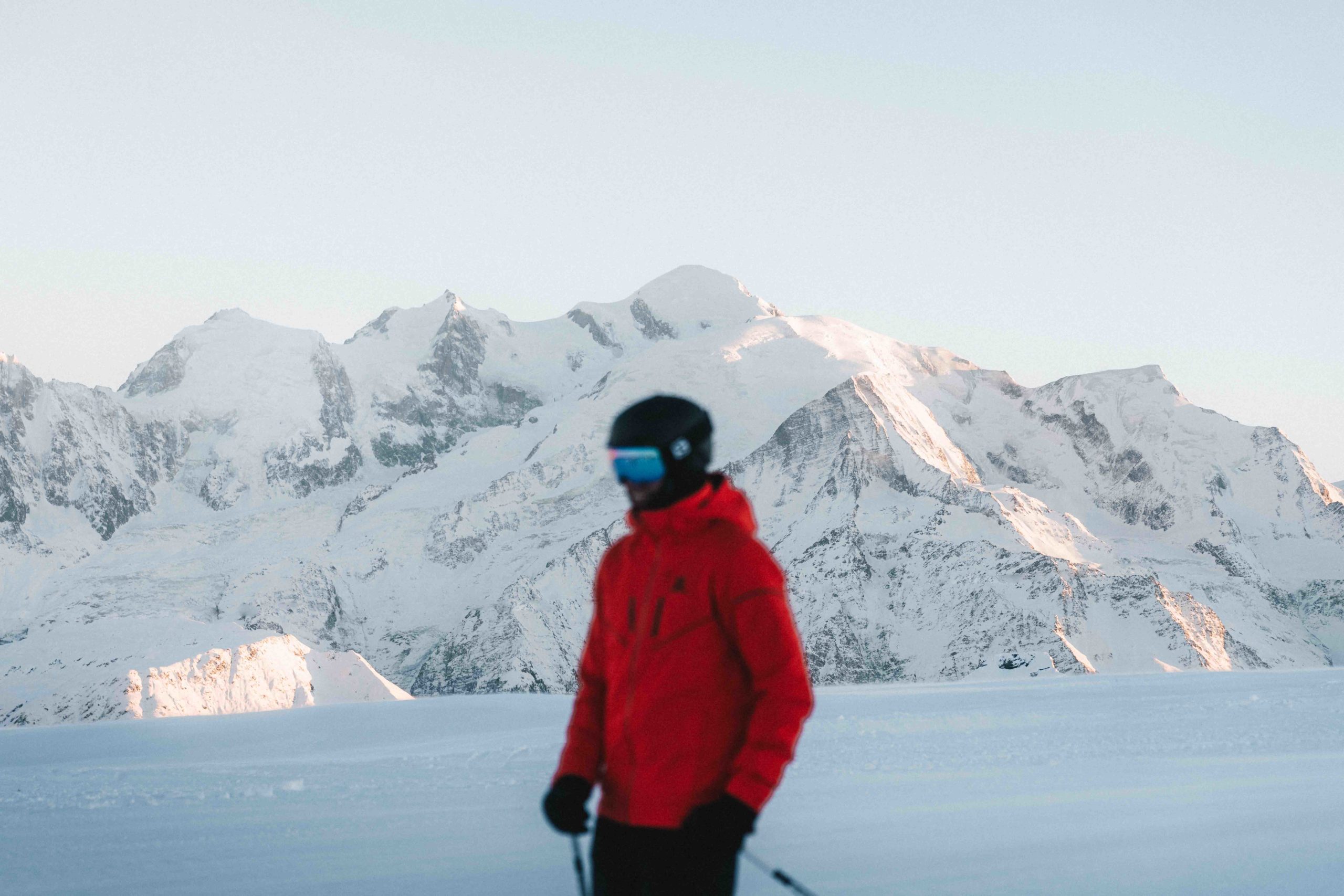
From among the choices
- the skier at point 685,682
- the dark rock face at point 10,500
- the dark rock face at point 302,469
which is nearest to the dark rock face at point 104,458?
the dark rock face at point 10,500

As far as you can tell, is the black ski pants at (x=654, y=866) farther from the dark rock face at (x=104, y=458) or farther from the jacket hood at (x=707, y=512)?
the dark rock face at (x=104, y=458)

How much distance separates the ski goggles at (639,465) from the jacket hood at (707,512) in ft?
0.39

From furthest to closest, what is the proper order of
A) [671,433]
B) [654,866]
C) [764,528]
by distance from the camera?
[764,528], [671,433], [654,866]

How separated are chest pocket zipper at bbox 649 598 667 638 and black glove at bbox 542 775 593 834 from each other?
0.60 meters

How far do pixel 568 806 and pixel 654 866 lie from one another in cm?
36

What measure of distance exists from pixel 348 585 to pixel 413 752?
15810 centimetres

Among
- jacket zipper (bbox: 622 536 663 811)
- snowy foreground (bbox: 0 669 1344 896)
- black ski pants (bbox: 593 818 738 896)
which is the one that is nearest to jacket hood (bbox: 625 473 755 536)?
jacket zipper (bbox: 622 536 663 811)

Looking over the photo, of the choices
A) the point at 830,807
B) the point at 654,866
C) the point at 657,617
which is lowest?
the point at 830,807

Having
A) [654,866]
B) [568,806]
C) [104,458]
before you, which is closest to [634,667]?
[568,806]

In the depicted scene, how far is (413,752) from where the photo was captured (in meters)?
12.9

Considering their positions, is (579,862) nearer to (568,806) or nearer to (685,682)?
(568,806)

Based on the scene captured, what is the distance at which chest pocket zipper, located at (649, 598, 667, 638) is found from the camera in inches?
144

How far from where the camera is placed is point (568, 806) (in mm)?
3705

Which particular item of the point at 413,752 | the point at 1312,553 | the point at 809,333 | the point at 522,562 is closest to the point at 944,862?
the point at 413,752
